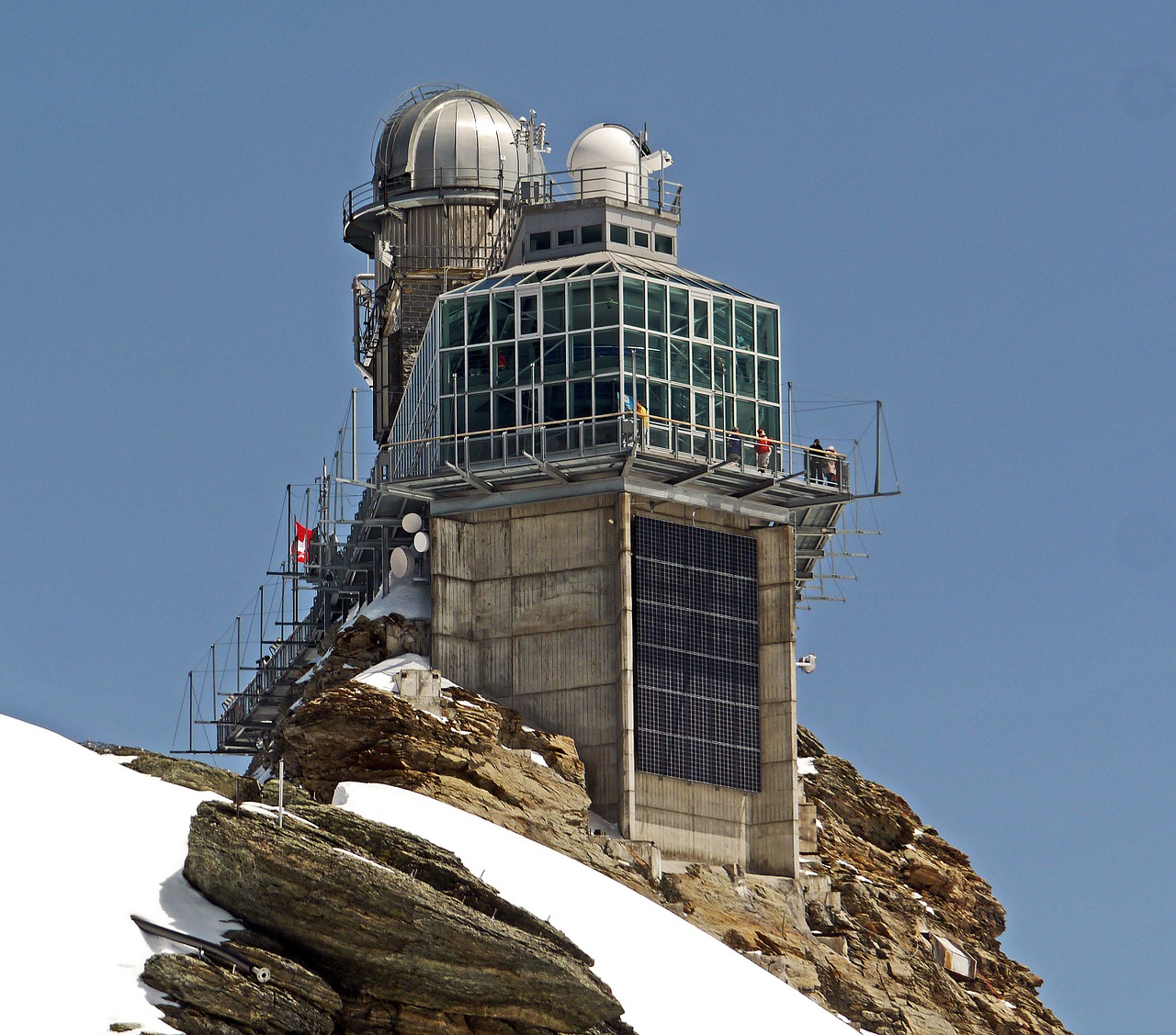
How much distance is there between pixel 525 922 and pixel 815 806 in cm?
3320

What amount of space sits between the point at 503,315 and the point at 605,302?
3151 mm

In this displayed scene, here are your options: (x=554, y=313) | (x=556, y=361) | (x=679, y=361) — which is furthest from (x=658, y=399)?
(x=554, y=313)

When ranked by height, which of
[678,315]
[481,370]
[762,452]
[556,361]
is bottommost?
[762,452]

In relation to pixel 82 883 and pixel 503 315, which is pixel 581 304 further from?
pixel 82 883

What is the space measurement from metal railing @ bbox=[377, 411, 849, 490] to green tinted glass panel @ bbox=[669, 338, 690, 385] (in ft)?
4.76

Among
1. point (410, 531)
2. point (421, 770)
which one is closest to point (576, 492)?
point (410, 531)

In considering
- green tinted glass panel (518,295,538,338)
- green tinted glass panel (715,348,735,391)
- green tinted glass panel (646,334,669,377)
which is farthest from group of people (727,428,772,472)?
green tinted glass panel (518,295,538,338)

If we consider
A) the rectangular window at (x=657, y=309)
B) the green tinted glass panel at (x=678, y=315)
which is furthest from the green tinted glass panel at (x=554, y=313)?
the green tinted glass panel at (x=678, y=315)

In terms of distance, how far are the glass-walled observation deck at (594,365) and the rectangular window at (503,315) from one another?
0.12 ft

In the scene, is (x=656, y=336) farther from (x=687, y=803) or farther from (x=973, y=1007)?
(x=973, y=1007)

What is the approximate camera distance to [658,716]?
73.1 m

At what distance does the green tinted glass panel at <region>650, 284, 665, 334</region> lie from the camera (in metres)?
75.9

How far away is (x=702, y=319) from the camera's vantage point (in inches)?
3022

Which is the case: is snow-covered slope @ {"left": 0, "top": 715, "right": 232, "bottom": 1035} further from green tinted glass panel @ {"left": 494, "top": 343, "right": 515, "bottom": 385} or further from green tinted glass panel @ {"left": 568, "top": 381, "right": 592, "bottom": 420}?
green tinted glass panel @ {"left": 494, "top": 343, "right": 515, "bottom": 385}
